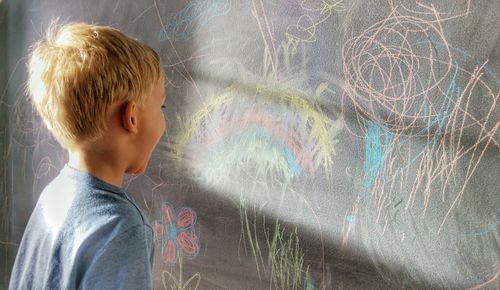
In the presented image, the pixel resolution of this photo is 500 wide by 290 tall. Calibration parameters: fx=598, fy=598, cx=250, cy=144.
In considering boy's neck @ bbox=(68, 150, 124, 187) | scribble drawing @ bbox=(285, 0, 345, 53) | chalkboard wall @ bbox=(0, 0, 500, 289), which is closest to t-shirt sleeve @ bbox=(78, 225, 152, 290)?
boy's neck @ bbox=(68, 150, 124, 187)

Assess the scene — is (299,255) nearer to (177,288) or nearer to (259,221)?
(259,221)

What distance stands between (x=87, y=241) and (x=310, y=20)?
37.3 inches

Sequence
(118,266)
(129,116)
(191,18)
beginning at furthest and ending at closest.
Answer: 1. (191,18)
2. (129,116)
3. (118,266)

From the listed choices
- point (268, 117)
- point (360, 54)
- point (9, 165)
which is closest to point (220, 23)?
point (268, 117)

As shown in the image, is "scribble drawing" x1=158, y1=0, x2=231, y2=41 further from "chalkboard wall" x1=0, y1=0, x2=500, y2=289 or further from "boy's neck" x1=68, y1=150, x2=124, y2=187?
"boy's neck" x1=68, y1=150, x2=124, y2=187

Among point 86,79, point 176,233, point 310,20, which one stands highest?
point 310,20

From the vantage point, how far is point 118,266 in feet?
2.95

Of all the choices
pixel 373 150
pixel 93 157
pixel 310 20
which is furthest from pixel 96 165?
pixel 310 20

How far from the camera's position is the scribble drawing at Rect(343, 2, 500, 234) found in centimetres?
129

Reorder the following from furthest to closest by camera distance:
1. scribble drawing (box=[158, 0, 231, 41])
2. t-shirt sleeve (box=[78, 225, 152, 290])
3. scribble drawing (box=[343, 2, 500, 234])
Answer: scribble drawing (box=[158, 0, 231, 41]) < scribble drawing (box=[343, 2, 500, 234]) < t-shirt sleeve (box=[78, 225, 152, 290])

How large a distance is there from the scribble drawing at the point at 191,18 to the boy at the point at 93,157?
852 mm

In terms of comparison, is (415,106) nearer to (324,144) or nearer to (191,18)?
(324,144)

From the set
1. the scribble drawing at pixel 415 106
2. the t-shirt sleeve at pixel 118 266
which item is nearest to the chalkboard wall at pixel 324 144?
the scribble drawing at pixel 415 106

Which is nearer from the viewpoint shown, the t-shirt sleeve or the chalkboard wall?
the t-shirt sleeve
